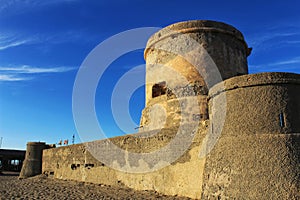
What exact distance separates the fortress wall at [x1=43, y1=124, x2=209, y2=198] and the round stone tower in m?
1.80

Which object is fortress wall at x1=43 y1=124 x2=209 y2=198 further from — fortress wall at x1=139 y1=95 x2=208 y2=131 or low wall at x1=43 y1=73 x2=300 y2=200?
fortress wall at x1=139 y1=95 x2=208 y2=131

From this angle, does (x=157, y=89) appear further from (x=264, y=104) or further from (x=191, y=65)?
(x=264, y=104)

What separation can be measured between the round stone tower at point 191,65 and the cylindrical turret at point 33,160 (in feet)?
34.9

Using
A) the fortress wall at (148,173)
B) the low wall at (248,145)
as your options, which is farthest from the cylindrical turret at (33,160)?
the low wall at (248,145)

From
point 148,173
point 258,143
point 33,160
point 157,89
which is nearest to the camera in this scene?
point 258,143

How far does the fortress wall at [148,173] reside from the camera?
6.13 meters

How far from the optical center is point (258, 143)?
174 inches

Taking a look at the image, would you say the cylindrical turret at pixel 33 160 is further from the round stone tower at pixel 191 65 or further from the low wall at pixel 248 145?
the low wall at pixel 248 145

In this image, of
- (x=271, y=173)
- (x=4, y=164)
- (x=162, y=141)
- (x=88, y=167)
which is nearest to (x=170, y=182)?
(x=162, y=141)

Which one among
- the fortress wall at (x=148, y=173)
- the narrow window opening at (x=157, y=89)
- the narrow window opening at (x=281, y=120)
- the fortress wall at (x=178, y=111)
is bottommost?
the fortress wall at (x=148, y=173)

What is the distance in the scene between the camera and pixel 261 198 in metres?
4.07

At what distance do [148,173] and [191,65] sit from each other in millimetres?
4140

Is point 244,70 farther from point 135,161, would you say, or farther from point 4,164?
point 4,164

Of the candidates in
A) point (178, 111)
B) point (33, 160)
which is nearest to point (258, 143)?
point (178, 111)
